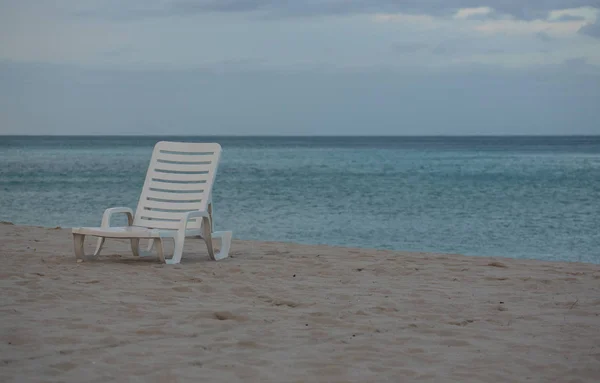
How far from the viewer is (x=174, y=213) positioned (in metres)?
7.62

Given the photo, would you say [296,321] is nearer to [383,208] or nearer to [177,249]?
[177,249]

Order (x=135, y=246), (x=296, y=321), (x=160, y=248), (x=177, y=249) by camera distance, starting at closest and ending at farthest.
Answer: (x=296, y=321) < (x=160, y=248) < (x=177, y=249) < (x=135, y=246)

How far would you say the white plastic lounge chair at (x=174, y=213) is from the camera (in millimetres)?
7148

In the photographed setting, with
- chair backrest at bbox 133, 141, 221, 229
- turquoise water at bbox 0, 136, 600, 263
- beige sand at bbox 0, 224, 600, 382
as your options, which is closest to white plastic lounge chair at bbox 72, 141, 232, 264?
chair backrest at bbox 133, 141, 221, 229

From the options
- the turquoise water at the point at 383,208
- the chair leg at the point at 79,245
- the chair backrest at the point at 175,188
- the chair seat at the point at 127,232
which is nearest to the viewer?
the chair seat at the point at 127,232

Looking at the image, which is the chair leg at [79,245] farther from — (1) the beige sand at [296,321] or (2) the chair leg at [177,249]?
(2) the chair leg at [177,249]

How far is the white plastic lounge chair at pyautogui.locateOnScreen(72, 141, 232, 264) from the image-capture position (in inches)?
281

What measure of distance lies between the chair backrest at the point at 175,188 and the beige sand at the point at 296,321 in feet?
1.38

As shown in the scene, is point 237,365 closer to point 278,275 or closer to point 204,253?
point 278,275

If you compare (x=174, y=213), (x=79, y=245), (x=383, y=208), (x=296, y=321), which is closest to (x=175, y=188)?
(x=174, y=213)

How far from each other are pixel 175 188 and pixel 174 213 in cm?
31

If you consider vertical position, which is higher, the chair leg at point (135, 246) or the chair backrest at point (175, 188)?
the chair backrest at point (175, 188)

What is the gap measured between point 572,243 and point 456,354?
12146mm

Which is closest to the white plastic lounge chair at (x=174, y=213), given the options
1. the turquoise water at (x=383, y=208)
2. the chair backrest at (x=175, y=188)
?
the chair backrest at (x=175, y=188)
